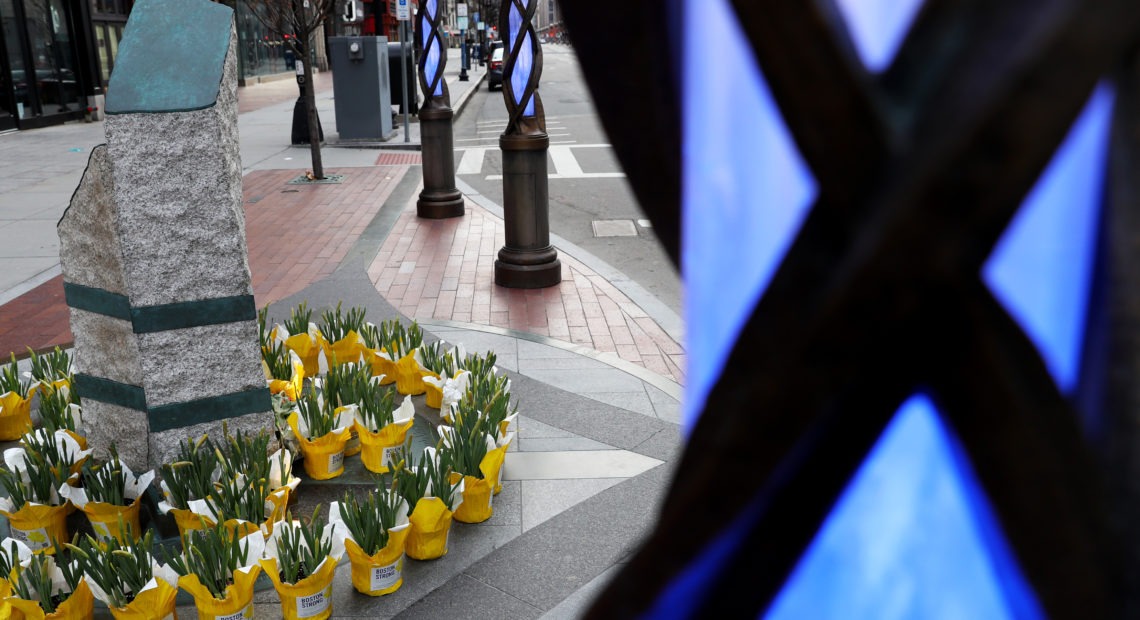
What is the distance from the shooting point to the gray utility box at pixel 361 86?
16094 millimetres

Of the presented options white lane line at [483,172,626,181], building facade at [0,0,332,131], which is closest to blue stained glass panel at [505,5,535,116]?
white lane line at [483,172,626,181]

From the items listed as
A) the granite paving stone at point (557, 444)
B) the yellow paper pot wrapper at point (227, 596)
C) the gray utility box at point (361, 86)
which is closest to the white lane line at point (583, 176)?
the gray utility box at point (361, 86)

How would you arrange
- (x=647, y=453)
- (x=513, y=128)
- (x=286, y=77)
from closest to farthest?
(x=647, y=453) → (x=513, y=128) → (x=286, y=77)

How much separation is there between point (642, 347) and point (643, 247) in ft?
11.6

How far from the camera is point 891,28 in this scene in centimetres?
52

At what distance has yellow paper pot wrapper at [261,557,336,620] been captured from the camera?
2873mm

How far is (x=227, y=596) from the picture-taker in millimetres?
2816

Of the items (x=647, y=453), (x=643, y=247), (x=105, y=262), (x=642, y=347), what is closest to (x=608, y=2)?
(x=105, y=262)

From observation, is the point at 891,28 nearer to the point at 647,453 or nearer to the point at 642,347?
the point at 647,453

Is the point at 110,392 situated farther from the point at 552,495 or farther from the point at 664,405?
the point at 664,405

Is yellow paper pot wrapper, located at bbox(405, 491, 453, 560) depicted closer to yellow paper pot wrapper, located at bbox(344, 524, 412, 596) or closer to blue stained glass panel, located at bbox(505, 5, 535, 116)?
yellow paper pot wrapper, located at bbox(344, 524, 412, 596)

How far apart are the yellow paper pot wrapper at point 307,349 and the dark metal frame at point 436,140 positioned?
5738 millimetres

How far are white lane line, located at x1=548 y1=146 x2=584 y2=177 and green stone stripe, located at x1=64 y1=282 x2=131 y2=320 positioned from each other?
1083cm

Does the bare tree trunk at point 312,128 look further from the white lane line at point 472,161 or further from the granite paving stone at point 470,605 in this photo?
the granite paving stone at point 470,605
